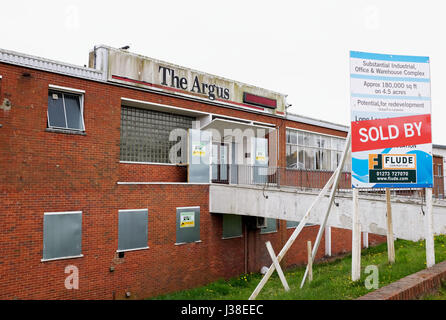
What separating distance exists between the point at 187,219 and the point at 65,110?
5761 millimetres

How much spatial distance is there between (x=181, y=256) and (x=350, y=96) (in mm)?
9054

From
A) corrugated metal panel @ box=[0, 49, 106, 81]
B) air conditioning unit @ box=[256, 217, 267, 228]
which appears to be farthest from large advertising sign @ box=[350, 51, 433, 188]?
air conditioning unit @ box=[256, 217, 267, 228]

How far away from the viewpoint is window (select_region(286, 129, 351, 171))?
20.5 meters

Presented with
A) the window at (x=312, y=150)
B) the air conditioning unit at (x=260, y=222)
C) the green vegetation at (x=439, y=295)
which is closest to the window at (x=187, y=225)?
the air conditioning unit at (x=260, y=222)

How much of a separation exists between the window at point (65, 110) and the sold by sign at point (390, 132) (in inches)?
328

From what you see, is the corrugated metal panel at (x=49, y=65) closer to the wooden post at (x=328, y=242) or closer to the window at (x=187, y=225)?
the window at (x=187, y=225)

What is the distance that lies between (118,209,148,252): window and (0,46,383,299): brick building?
34 millimetres

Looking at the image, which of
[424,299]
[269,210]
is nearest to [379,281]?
[424,299]

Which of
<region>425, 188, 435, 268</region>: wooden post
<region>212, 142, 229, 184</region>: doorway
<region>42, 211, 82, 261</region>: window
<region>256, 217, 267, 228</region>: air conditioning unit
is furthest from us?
<region>256, 217, 267, 228</region>: air conditioning unit

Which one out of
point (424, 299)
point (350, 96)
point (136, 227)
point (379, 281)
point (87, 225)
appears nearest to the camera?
point (424, 299)

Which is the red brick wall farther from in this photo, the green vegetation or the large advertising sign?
the green vegetation

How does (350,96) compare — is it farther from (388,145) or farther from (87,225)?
(87,225)

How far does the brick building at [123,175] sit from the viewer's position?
35.9 ft
